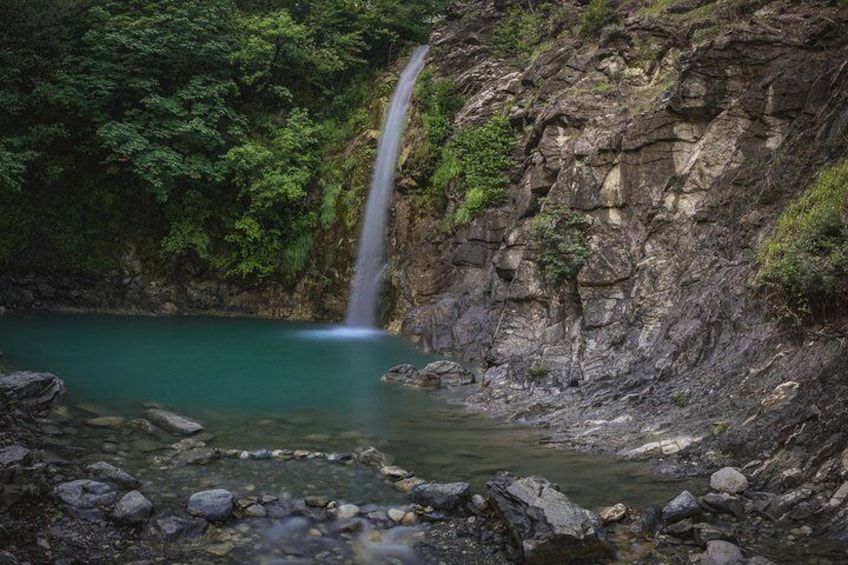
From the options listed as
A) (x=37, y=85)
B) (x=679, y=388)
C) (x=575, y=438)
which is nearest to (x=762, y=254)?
(x=679, y=388)

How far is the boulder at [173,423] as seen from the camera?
26.9ft

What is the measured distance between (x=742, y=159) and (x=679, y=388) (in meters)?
4.48

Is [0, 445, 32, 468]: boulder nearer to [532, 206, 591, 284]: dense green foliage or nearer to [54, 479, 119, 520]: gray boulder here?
[54, 479, 119, 520]: gray boulder

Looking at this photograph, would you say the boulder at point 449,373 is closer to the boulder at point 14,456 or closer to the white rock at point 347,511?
the white rock at point 347,511

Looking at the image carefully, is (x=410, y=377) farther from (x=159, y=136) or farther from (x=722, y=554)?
(x=159, y=136)

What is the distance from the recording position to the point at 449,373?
11.6 metres

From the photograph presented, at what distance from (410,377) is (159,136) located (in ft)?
38.1

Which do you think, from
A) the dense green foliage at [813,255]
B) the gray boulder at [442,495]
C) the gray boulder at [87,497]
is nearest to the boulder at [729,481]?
the gray boulder at [442,495]

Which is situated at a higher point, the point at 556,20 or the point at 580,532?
the point at 556,20

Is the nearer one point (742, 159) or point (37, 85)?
point (742, 159)

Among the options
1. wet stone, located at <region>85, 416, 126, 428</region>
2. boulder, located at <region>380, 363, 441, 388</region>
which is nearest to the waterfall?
boulder, located at <region>380, 363, 441, 388</region>

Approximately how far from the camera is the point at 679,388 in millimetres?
8336

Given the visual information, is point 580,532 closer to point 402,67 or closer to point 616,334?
point 616,334

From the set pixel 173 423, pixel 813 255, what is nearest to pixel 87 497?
pixel 173 423
